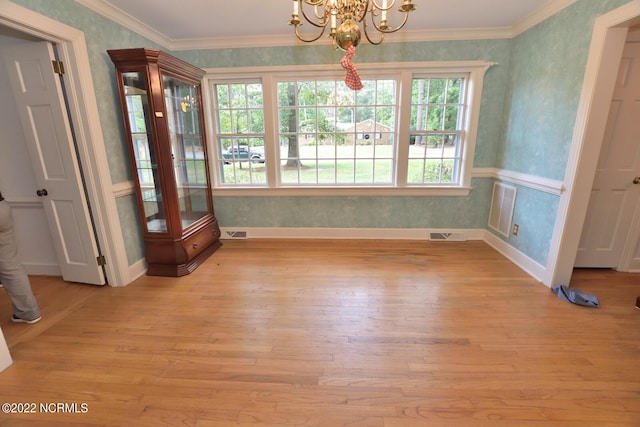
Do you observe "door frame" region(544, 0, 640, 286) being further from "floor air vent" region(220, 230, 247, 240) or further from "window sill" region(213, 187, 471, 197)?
"floor air vent" region(220, 230, 247, 240)

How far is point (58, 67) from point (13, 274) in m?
1.62

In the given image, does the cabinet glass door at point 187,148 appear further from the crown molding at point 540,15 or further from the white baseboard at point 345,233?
the crown molding at point 540,15

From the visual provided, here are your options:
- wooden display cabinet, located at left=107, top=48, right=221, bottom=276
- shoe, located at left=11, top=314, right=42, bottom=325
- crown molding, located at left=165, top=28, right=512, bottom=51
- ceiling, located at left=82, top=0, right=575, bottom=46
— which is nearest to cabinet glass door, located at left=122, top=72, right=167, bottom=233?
wooden display cabinet, located at left=107, top=48, right=221, bottom=276

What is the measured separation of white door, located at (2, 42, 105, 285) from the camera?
2.21 meters

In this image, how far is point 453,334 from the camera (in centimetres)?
203

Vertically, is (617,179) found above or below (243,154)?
below

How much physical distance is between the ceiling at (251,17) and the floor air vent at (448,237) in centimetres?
246

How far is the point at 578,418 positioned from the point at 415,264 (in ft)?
5.89

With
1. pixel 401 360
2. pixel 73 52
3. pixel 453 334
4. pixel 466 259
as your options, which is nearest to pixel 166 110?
pixel 73 52

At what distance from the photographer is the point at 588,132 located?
227cm

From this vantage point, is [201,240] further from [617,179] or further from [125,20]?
[617,179]

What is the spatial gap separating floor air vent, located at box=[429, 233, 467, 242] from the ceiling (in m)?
2.46

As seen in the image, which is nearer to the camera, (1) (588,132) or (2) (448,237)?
(1) (588,132)

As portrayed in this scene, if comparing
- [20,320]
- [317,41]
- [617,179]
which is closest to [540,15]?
[617,179]
